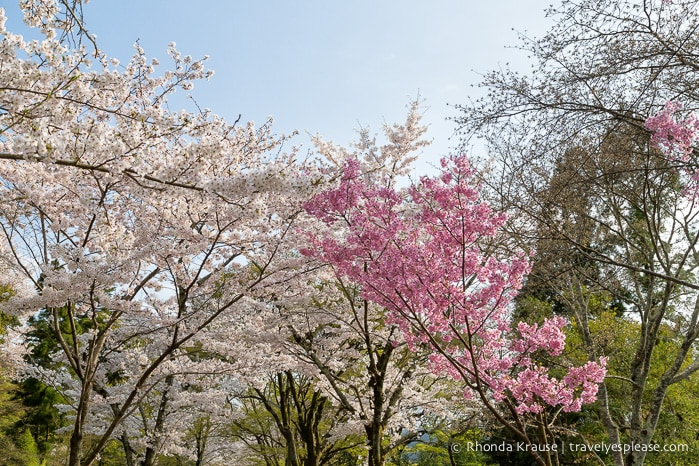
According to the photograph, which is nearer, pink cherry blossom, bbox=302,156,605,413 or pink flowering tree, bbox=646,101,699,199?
pink flowering tree, bbox=646,101,699,199

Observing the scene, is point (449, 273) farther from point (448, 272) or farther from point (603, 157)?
point (603, 157)

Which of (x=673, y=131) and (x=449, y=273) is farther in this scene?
(x=449, y=273)

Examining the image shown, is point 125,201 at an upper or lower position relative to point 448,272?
upper

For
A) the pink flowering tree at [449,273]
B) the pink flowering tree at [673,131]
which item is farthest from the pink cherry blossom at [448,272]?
the pink flowering tree at [673,131]

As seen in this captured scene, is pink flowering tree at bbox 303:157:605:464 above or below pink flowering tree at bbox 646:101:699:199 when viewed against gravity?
below

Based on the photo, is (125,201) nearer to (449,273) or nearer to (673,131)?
(449,273)

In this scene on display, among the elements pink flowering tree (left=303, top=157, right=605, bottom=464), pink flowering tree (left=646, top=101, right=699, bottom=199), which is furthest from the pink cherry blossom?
pink flowering tree (left=646, top=101, right=699, bottom=199)

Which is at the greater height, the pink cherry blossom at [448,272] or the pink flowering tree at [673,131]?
the pink flowering tree at [673,131]

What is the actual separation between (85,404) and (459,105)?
5.70m

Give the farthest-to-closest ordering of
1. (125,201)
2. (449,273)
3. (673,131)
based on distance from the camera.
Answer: (125,201)
(449,273)
(673,131)

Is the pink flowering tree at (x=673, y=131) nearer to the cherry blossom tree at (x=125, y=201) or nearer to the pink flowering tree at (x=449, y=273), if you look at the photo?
the pink flowering tree at (x=449, y=273)

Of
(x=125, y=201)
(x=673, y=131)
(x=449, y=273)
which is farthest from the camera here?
(x=125, y=201)

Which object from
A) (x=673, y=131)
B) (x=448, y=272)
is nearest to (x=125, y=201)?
(x=448, y=272)

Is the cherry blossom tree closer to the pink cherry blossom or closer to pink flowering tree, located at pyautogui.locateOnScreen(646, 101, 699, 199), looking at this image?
the pink cherry blossom
